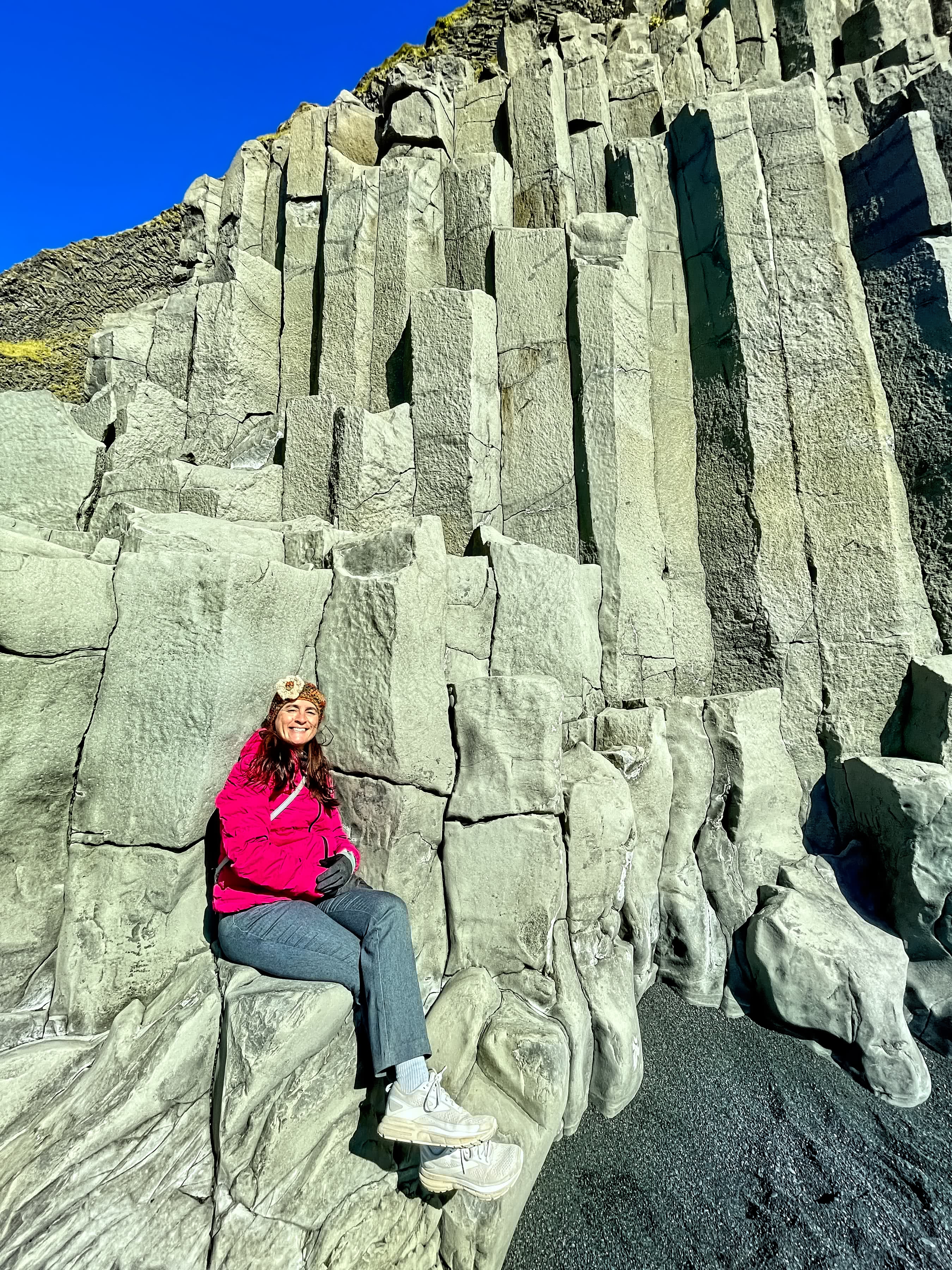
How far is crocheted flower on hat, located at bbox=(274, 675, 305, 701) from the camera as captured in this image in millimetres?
2402

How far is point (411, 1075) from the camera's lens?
1938 mm

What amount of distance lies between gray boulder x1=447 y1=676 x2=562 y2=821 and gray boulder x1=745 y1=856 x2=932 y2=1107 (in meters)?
1.26

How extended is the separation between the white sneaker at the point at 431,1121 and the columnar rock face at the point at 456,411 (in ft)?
9.74

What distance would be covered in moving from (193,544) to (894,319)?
4.60 metres

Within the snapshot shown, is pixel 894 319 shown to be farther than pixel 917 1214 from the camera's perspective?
Yes

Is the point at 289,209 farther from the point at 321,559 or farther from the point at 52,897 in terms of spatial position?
the point at 52,897

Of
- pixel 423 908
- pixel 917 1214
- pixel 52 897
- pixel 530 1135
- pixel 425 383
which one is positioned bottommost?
pixel 917 1214

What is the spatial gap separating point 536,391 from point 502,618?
193 cm

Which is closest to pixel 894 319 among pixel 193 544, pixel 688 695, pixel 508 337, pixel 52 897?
pixel 508 337

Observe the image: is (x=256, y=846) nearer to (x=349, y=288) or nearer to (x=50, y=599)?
(x=50, y=599)

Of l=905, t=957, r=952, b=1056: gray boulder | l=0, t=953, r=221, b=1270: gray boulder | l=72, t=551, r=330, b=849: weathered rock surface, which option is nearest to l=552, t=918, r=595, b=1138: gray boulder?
l=0, t=953, r=221, b=1270: gray boulder

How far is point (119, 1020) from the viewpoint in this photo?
2189 mm

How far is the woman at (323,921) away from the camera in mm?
1891

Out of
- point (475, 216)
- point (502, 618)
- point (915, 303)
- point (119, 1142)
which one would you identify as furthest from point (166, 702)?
point (915, 303)
